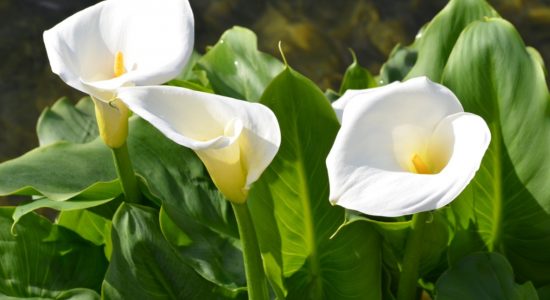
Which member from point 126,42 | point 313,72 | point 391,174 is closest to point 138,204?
point 126,42

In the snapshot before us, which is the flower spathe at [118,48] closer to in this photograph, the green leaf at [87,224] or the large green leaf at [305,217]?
the large green leaf at [305,217]

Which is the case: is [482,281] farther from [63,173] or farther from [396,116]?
[63,173]

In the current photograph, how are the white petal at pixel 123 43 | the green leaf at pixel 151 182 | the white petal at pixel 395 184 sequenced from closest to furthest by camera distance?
the white petal at pixel 395 184, the white petal at pixel 123 43, the green leaf at pixel 151 182

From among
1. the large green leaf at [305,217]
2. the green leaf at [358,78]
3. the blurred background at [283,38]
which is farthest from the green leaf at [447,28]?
the blurred background at [283,38]

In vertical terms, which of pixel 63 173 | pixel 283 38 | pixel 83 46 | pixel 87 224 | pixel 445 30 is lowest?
pixel 283 38

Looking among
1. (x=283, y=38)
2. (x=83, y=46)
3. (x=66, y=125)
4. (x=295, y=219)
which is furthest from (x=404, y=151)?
(x=283, y=38)

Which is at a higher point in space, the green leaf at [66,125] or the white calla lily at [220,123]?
the white calla lily at [220,123]

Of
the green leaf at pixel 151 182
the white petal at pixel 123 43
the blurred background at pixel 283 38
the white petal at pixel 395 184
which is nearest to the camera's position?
the white petal at pixel 395 184

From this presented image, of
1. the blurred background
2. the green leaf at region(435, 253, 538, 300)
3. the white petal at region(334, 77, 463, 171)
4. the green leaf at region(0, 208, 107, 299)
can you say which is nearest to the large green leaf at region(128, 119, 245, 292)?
the green leaf at region(0, 208, 107, 299)
